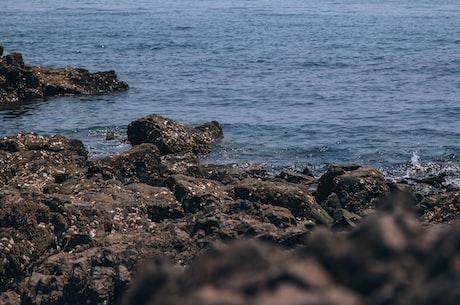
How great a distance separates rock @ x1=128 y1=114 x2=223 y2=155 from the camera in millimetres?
30062

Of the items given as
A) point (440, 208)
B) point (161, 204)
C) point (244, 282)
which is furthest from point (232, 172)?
point (244, 282)

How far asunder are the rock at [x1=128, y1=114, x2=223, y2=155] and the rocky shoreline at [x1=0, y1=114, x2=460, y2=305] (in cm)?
7

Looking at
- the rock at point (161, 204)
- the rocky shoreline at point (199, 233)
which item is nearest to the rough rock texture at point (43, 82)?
the rocky shoreline at point (199, 233)

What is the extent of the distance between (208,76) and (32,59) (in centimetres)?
1671

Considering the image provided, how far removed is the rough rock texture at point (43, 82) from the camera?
44906mm

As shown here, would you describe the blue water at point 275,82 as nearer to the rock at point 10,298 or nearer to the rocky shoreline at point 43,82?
the rocky shoreline at point 43,82

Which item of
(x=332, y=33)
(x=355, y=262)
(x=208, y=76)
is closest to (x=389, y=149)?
(x=208, y=76)

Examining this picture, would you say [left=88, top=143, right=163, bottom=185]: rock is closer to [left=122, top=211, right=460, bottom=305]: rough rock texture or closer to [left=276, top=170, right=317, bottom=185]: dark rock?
[left=276, top=170, right=317, bottom=185]: dark rock

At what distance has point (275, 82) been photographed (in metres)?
52.1

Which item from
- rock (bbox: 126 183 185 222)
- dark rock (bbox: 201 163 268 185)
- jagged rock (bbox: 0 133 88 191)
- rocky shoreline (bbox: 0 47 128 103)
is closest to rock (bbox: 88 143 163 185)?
jagged rock (bbox: 0 133 88 191)

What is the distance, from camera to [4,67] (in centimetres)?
4481

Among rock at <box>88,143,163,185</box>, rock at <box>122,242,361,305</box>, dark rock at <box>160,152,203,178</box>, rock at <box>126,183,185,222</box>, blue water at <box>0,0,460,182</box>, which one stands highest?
rock at <box>122,242,361,305</box>

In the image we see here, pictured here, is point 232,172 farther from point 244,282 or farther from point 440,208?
point 244,282

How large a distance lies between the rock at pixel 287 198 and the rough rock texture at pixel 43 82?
2850 centimetres
